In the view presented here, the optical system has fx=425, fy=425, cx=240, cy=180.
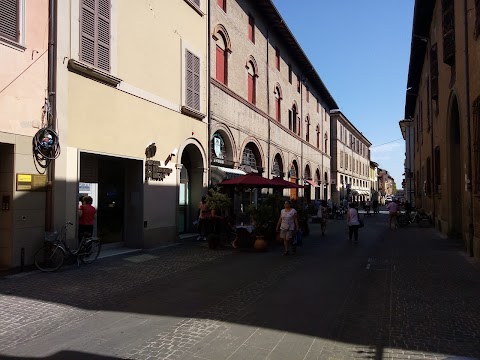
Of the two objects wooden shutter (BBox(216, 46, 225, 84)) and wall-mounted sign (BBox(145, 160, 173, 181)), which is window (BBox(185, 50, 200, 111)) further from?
wall-mounted sign (BBox(145, 160, 173, 181))

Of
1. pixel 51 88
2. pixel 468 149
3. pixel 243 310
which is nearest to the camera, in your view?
pixel 243 310

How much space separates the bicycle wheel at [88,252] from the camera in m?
9.67

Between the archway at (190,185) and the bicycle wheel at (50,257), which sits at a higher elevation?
the archway at (190,185)

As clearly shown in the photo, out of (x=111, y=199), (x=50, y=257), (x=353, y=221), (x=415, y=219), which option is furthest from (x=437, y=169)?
(x=50, y=257)

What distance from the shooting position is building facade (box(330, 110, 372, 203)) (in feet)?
156

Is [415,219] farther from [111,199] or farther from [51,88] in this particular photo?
[51,88]

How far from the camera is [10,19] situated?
8.48 meters

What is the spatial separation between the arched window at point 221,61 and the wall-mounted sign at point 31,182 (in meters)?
10.2

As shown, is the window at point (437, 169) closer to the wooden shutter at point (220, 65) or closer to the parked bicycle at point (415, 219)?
the parked bicycle at point (415, 219)

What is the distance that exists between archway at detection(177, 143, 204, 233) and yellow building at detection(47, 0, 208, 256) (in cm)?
4

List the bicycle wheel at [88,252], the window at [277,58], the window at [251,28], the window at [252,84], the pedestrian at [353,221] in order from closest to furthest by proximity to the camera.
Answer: the bicycle wheel at [88,252], the pedestrian at [353,221], the window at [251,28], the window at [252,84], the window at [277,58]

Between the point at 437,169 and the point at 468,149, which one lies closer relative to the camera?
the point at 468,149

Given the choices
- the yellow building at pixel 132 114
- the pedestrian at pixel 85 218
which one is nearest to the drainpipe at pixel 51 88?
the yellow building at pixel 132 114

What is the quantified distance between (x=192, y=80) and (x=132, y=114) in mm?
4143
